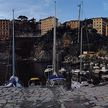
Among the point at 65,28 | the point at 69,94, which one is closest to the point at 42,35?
the point at 65,28

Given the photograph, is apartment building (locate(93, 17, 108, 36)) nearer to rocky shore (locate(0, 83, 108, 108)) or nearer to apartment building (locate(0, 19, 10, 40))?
apartment building (locate(0, 19, 10, 40))

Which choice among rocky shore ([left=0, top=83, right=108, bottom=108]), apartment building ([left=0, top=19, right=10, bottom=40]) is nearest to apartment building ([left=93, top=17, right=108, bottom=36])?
apartment building ([left=0, top=19, right=10, bottom=40])

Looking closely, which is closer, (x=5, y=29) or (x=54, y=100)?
(x=54, y=100)

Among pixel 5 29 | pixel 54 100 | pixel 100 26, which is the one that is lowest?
pixel 54 100

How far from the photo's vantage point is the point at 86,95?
14.5 metres

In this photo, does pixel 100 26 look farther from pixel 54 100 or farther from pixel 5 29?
pixel 54 100

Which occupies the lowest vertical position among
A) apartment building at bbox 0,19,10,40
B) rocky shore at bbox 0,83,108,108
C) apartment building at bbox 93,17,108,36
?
rocky shore at bbox 0,83,108,108

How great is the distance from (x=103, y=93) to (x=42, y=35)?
9946cm

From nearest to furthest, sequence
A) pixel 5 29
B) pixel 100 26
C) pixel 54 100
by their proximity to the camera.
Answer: pixel 54 100
pixel 5 29
pixel 100 26

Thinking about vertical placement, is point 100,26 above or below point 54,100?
above

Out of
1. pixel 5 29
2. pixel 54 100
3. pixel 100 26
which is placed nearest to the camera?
pixel 54 100

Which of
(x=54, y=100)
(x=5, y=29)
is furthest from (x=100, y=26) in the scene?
(x=54, y=100)

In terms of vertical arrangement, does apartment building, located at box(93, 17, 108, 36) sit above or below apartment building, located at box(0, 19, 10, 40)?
above

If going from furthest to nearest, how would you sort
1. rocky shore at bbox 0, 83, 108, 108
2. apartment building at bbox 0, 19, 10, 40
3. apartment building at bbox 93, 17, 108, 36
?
1. apartment building at bbox 93, 17, 108, 36
2. apartment building at bbox 0, 19, 10, 40
3. rocky shore at bbox 0, 83, 108, 108
